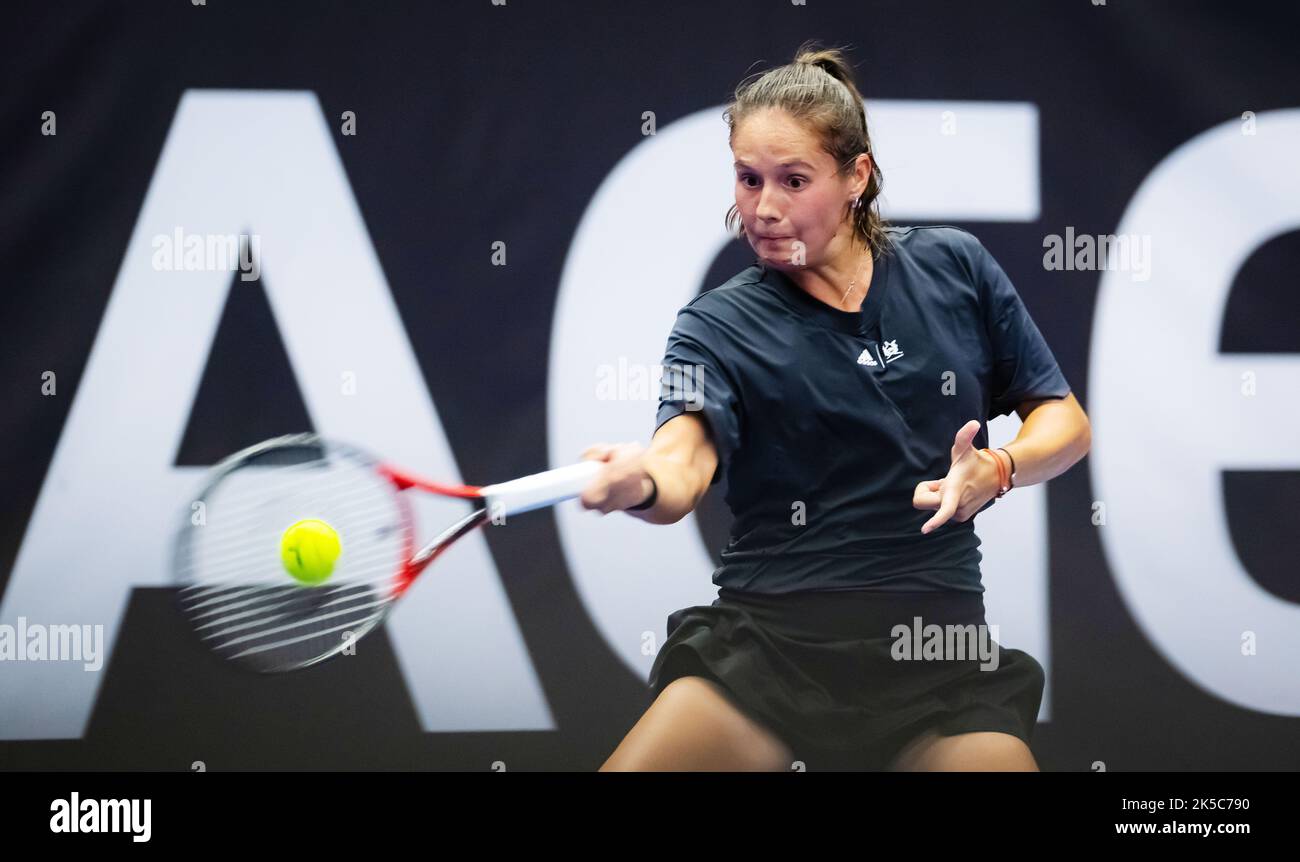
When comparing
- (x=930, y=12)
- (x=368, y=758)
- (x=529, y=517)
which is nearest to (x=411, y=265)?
(x=529, y=517)

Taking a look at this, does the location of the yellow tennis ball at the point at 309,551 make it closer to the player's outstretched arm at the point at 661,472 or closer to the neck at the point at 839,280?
the player's outstretched arm at the point at 661,472

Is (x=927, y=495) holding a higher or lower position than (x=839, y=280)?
lower

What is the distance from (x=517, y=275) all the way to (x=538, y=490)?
6.07 feet

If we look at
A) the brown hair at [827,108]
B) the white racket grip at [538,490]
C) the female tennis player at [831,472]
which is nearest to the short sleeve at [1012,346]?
the female tennis player at [831,472]

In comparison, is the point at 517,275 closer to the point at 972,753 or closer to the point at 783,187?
the point at 783,187

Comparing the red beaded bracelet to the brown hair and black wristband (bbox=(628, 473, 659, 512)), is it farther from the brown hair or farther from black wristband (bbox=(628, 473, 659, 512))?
black wristband (bbox=(628, 473, 659, 512))

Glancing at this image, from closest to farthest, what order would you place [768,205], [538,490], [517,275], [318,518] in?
[538,490] < [318,518] < [768,205] < [517,275]

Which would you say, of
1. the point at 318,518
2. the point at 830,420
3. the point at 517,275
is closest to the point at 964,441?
the point at 830,420

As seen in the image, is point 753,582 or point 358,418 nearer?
point 753,582

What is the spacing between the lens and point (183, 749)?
349cm

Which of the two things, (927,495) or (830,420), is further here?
(830,420)

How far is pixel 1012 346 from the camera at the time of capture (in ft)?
7.57
